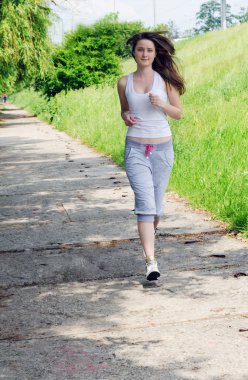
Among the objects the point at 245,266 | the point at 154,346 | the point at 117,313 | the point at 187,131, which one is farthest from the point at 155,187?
the point at 187,131

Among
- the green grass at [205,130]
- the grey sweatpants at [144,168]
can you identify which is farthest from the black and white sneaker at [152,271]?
the green grass at [205,130]

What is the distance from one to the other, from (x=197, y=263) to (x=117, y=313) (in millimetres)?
1403

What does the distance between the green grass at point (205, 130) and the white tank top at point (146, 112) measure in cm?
190

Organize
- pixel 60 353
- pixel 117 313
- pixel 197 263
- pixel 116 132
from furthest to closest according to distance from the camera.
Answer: pixel 116 132
pixel 197 263
pixel 117 313
pixel 60 353

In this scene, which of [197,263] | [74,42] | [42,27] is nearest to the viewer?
[197,263]

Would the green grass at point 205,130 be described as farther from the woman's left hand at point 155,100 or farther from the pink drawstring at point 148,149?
the woman's left hand at point 155,100

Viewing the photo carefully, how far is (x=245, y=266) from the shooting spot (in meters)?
5.68

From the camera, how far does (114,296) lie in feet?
16.5

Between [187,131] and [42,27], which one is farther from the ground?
[42,27]

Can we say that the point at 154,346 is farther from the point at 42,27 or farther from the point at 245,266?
the point at 42,27

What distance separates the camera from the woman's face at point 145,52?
5418mm

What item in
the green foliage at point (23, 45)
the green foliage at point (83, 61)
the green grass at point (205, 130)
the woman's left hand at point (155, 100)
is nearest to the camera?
the woman's left hand at point (155, 100)

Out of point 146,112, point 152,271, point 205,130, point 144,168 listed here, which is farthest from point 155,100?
point 205,130

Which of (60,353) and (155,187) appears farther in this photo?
(155,187)
